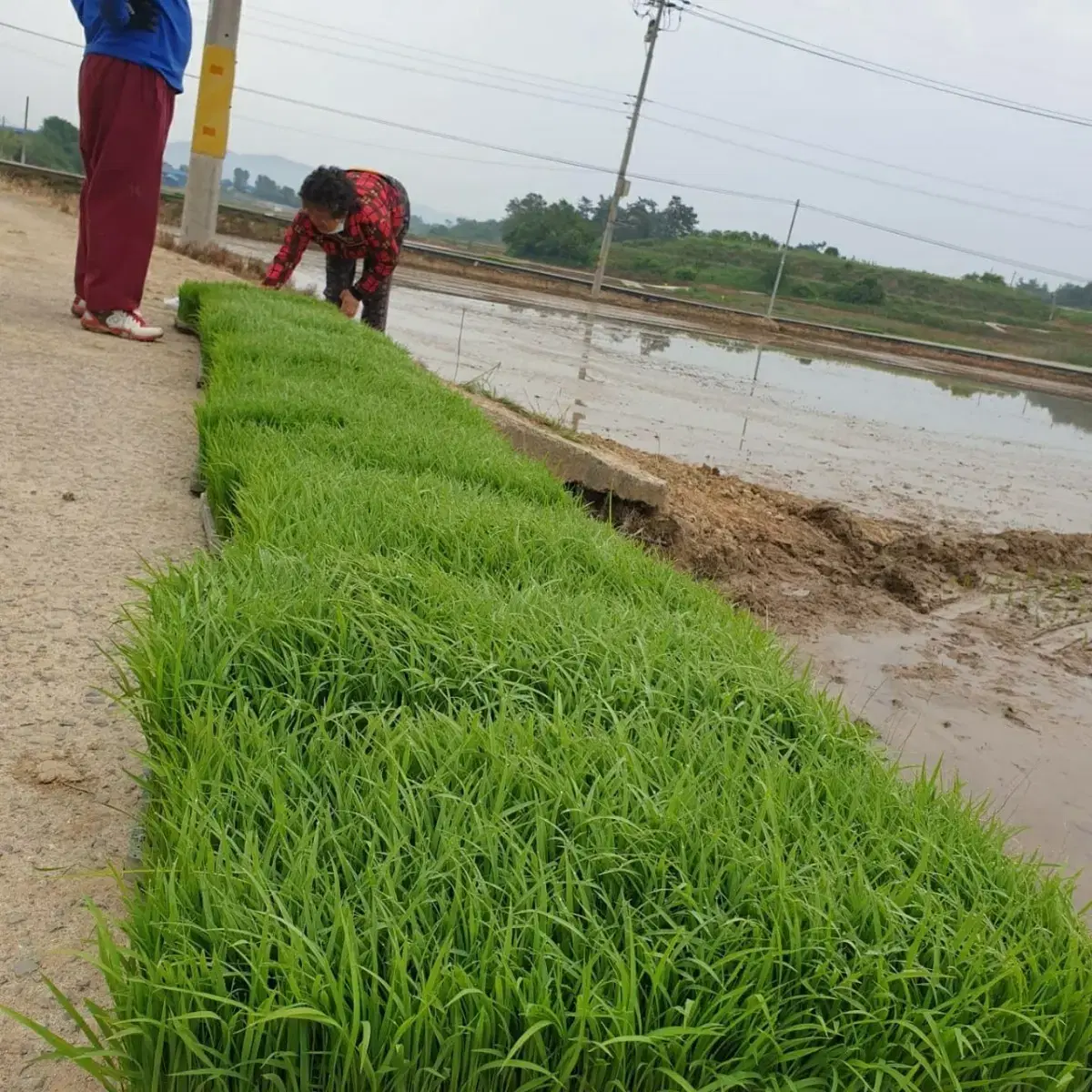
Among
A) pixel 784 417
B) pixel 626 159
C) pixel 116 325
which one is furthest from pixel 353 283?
pixel 626 159

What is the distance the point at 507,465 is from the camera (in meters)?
3.40

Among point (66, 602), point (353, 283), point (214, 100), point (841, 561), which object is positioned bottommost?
point (841, 561)

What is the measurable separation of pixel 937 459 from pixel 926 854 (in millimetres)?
8044

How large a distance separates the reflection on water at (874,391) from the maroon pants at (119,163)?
303 inches

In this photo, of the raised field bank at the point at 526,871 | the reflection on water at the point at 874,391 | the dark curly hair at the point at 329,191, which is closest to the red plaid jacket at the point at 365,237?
the dark curly hair at the point at 329,191

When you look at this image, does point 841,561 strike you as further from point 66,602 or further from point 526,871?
point 526,871

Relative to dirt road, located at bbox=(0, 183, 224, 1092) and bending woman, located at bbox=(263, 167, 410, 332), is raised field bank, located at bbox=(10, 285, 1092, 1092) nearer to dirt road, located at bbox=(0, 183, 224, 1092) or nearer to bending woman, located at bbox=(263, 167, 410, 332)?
dirt road, located at bbox=(0, 183, 224, 1092)

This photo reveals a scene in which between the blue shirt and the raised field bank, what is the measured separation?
11.8 feet

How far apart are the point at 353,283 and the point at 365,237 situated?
708mm

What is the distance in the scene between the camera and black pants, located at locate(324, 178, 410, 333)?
23.3ft

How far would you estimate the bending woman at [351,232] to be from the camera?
5.94m

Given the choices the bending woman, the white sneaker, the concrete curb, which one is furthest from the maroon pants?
the concrete curb

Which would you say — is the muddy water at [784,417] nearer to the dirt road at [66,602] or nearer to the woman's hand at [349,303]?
the woman's hand at [349,303]

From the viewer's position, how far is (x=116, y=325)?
534 cm
